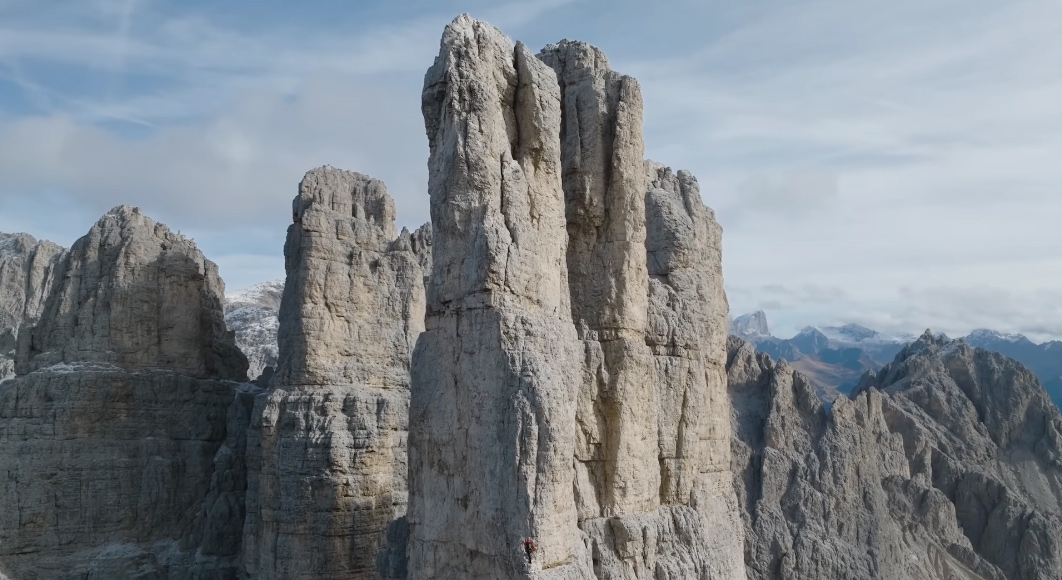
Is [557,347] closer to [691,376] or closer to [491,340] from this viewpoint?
[491,340]

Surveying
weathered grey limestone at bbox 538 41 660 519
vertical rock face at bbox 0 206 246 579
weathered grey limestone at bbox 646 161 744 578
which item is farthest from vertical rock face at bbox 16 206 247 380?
weathered grey limestone at bbox 538 41 660 519

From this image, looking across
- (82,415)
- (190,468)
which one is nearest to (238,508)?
(190,468)

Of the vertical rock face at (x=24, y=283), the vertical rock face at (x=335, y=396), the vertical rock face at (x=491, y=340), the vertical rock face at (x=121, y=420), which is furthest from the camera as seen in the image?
the vertical rock face at (x=24, y=283)

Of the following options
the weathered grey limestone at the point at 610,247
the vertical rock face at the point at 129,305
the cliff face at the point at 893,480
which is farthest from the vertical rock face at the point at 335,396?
the cliff face at the point at 893,480

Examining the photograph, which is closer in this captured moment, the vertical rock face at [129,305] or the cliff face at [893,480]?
the vertical rock face at [129,305]

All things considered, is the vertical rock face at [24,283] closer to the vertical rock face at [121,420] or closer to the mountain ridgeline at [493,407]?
the mountain ridgeline at [493,407]

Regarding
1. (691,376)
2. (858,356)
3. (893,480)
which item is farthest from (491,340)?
(858,356)
